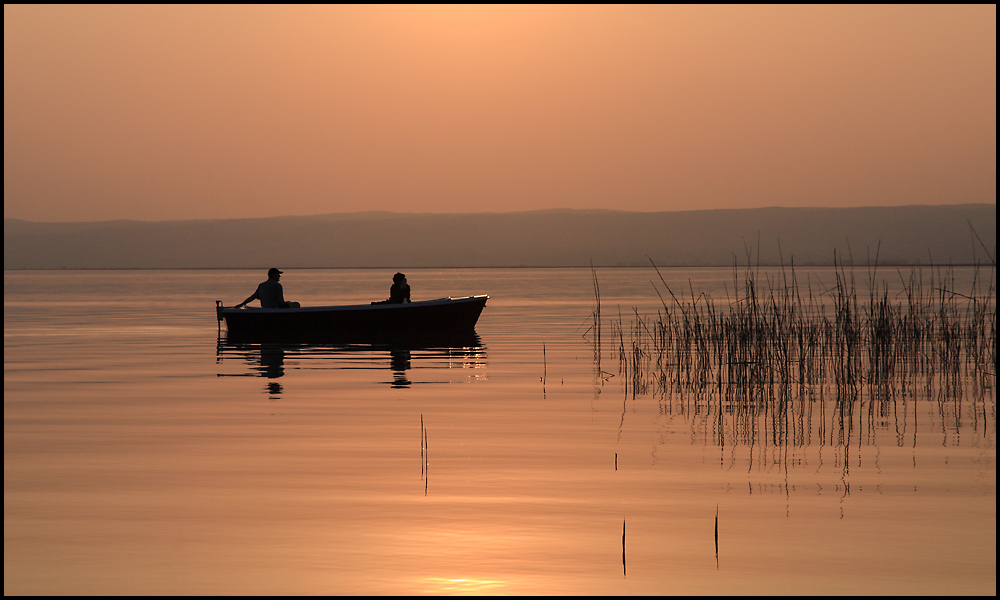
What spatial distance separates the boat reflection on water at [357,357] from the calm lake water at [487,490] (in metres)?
1.62

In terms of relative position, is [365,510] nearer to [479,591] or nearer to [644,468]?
[479,591]

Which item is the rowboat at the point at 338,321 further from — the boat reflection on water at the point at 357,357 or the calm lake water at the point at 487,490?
the calm lake water at the point at 487,490

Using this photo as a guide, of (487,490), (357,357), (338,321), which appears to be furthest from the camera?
(338,321)

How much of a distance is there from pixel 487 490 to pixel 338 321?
14.7m

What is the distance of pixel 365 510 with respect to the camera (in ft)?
23.8

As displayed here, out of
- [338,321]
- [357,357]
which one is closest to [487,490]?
[357,357]

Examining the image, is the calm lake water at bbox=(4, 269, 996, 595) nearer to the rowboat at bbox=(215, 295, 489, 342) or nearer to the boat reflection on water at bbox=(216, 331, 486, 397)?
the boat reflection on water at bbox=(216, 331, 486, 397)

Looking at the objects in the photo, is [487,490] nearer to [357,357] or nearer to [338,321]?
[357,357]

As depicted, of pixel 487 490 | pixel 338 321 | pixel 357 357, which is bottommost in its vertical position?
pixel 487 490

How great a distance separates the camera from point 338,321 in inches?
876

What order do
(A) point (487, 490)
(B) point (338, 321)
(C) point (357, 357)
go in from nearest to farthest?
1. (A) point (487, 490)
2. (C) point (357, 357)
3. (B) point (338, 321)

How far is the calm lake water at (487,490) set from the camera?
19.4 ft

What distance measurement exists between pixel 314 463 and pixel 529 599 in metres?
3.80

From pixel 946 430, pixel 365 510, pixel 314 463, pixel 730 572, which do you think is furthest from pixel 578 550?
pixel 946 430
